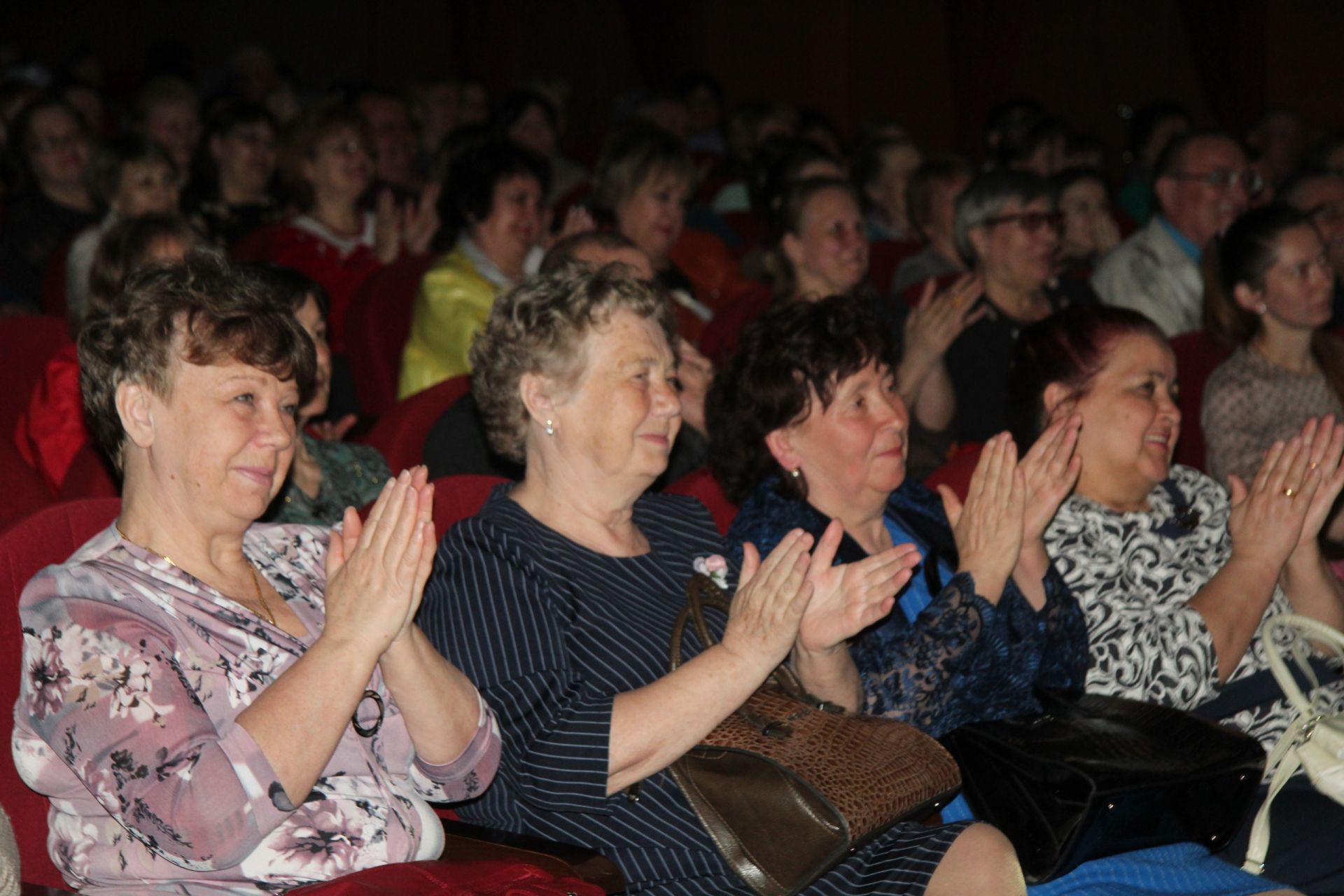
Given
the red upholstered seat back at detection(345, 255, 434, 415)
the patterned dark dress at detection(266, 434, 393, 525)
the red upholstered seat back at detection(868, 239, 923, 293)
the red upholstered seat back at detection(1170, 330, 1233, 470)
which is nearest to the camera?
the patterned dark dress at detection(266, 434, 393, 525)

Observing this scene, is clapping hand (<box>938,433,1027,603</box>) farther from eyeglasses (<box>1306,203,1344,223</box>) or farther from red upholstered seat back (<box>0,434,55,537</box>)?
eyeglasses (<box>1306,203,1344,223</box>)

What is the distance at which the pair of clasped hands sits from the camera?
200cm

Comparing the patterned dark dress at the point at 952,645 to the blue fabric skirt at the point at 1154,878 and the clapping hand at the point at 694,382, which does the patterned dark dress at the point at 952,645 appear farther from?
the clapping hand at the point at 694,382

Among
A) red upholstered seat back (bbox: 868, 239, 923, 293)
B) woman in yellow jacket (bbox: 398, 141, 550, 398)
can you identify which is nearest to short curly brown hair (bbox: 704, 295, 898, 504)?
woman in yellow jacket (bbox: 398, 141, 550, 398)

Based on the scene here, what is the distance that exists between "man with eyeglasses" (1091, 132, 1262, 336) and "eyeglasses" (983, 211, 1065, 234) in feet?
1.79

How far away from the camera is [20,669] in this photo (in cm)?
187

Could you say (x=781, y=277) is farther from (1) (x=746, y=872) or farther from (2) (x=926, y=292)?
(1) (x=746, y=872)

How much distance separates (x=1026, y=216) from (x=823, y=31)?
21.6ft

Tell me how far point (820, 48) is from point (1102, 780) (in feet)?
31.1

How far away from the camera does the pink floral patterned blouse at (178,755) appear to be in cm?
162

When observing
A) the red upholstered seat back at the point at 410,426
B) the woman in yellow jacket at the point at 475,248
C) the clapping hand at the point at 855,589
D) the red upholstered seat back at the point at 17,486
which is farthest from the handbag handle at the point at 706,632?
the woman in yellow jacket at the point at 475,248

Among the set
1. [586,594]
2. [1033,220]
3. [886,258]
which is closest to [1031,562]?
[586,594]

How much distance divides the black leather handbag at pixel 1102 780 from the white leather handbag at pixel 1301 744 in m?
0.14

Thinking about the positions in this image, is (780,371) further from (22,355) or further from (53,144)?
(53,144)
